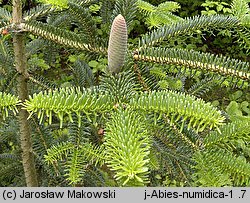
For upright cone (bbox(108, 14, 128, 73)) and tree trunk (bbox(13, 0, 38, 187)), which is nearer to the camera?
upright cone (bbox(108, 14, 128, 73))

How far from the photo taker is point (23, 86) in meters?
1.12

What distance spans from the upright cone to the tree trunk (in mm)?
395

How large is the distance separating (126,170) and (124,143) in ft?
0.22

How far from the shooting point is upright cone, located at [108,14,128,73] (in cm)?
71

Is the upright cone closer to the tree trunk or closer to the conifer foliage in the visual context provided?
the conifer foliage

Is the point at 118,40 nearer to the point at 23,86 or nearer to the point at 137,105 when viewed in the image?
the point at 137,105

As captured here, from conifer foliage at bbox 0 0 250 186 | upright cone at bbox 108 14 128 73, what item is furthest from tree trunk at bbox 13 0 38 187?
upright cone at bbox 108 14 128 73

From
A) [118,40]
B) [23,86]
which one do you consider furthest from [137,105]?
[23,86]

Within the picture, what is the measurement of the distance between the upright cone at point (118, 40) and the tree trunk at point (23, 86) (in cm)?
40

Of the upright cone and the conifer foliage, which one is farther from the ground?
the upright cone

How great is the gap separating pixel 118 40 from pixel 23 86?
0.50 meters

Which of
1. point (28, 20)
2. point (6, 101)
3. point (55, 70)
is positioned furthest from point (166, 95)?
point (55, 70)

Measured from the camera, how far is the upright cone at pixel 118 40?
71 cm
